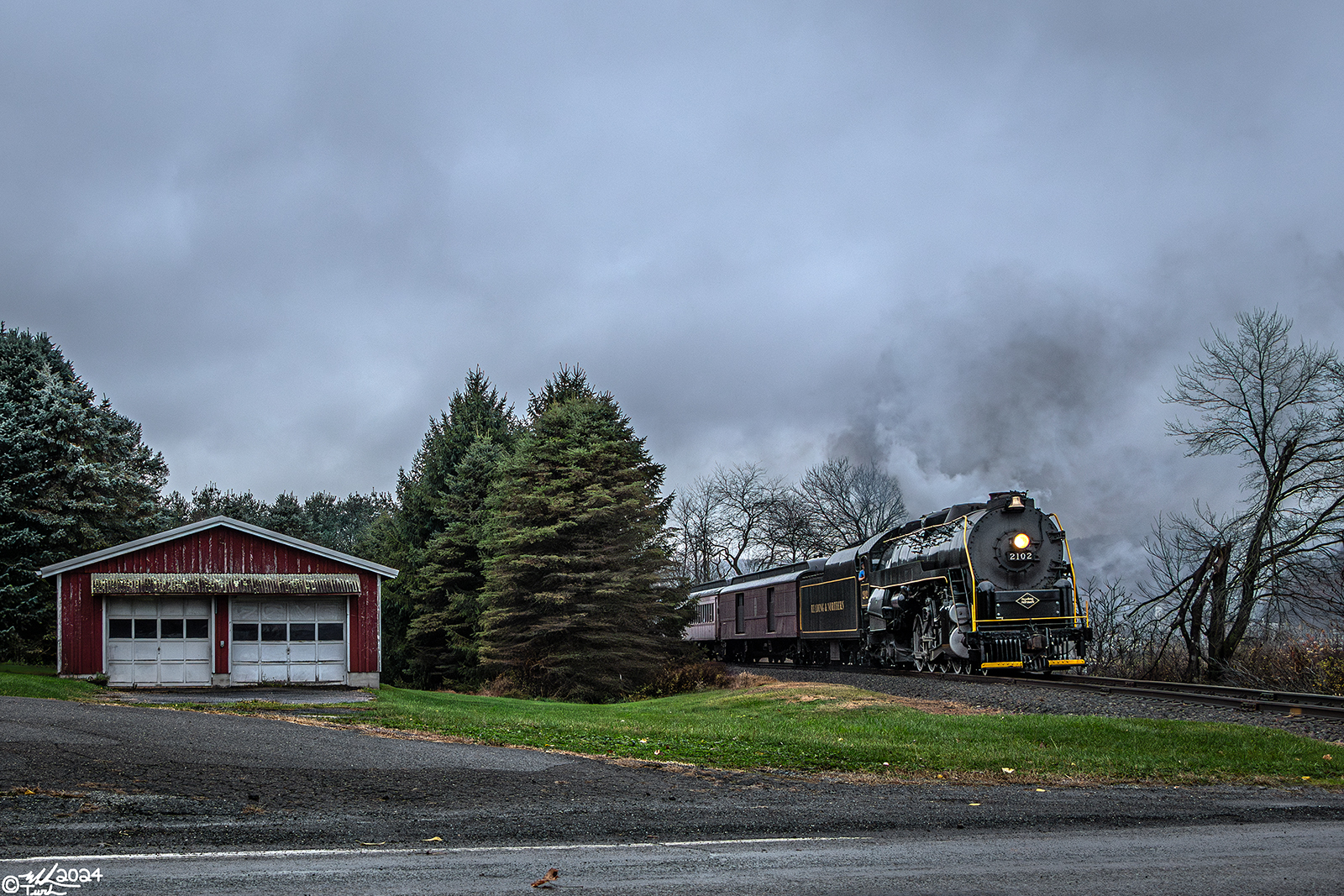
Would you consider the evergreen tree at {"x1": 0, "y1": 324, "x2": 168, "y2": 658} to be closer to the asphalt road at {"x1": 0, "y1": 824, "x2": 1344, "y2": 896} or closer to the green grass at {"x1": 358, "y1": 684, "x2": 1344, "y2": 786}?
the green grass at {"x1": 358, "y1": 684, "x2": 1344, "y2": 786}

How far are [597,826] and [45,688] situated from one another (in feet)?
67.4

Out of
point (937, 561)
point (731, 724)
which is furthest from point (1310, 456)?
point (731, 724)

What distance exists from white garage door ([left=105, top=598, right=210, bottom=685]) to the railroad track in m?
19.8

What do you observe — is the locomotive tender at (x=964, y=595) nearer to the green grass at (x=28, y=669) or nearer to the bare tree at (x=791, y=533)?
the green grass at (x=28, y=669)

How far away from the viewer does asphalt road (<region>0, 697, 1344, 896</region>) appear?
6332mm

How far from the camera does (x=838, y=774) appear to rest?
452 inches

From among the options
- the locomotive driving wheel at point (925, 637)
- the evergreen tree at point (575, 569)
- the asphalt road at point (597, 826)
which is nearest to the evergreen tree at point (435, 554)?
the evergreen tree at point (575, 569)

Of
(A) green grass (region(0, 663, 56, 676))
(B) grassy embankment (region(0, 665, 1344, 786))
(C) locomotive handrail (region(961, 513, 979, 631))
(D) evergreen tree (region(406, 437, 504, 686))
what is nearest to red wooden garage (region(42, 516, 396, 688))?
(A) green grass (region(0, 663, 56, 676))

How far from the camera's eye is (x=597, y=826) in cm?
807

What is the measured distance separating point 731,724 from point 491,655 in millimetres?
19364

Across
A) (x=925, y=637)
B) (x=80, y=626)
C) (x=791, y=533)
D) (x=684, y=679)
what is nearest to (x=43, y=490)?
(x=80, y=626)

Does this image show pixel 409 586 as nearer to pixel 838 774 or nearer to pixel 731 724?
pixel 731 724

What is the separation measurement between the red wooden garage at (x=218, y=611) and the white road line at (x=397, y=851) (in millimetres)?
23466

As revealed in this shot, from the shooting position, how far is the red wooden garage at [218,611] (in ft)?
91.7
